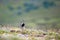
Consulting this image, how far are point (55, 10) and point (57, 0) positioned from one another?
11.0 inches

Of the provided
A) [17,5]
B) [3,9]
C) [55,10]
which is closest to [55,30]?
[55,10]

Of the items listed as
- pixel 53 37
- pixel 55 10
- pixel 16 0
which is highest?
pixel 16 0

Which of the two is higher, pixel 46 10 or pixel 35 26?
pixel 46 10

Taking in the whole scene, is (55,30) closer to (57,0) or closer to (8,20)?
(57,0)

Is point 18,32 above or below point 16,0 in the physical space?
below

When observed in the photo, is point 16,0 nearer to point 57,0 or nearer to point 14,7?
point 14,7

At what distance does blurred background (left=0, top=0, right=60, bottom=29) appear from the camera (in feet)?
15.8

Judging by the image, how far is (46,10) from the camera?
4848 millimetres

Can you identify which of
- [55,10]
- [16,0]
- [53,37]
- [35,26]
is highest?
[16,0]

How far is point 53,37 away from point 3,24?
1.40 m

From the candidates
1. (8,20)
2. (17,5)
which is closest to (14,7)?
(17,5)

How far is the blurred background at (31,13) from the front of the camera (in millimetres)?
4801

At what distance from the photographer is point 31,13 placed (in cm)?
486

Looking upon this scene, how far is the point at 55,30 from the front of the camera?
4.74 metres
